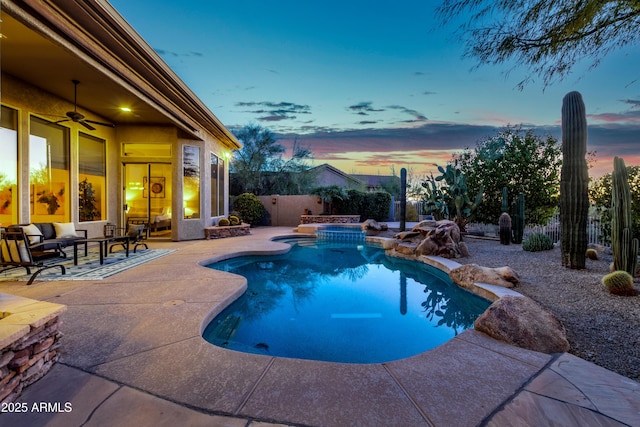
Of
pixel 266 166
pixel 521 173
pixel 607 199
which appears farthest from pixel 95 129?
pixel 521 173

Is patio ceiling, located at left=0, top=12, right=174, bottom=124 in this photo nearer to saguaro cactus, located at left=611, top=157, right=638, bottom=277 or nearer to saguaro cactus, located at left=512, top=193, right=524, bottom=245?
saguaro cactus, located at left=611, top=157, right=638, bottom=277

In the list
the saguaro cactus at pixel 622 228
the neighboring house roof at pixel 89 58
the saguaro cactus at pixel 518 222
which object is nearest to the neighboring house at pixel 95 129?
the neighboring house roof at pixel 89 58

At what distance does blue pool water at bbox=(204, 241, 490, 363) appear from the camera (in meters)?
3.46

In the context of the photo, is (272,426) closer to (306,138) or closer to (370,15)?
(370,15)

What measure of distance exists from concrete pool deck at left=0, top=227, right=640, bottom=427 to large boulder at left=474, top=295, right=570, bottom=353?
0.44 ft

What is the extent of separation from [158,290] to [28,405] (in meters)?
2.52

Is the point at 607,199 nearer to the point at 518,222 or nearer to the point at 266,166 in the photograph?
the point at 518,222

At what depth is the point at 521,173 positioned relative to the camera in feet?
39.5

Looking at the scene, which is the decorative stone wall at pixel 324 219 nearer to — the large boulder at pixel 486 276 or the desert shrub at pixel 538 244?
the desert shrub at pixel 538 244

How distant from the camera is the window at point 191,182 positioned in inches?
384

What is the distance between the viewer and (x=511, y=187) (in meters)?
12.1

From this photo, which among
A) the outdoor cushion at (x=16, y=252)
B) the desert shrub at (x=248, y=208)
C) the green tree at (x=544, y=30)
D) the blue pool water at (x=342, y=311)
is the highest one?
the green tree at (x=544, y=30)

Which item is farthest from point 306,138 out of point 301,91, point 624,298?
point 624,298

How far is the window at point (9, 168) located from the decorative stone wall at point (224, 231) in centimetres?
487
